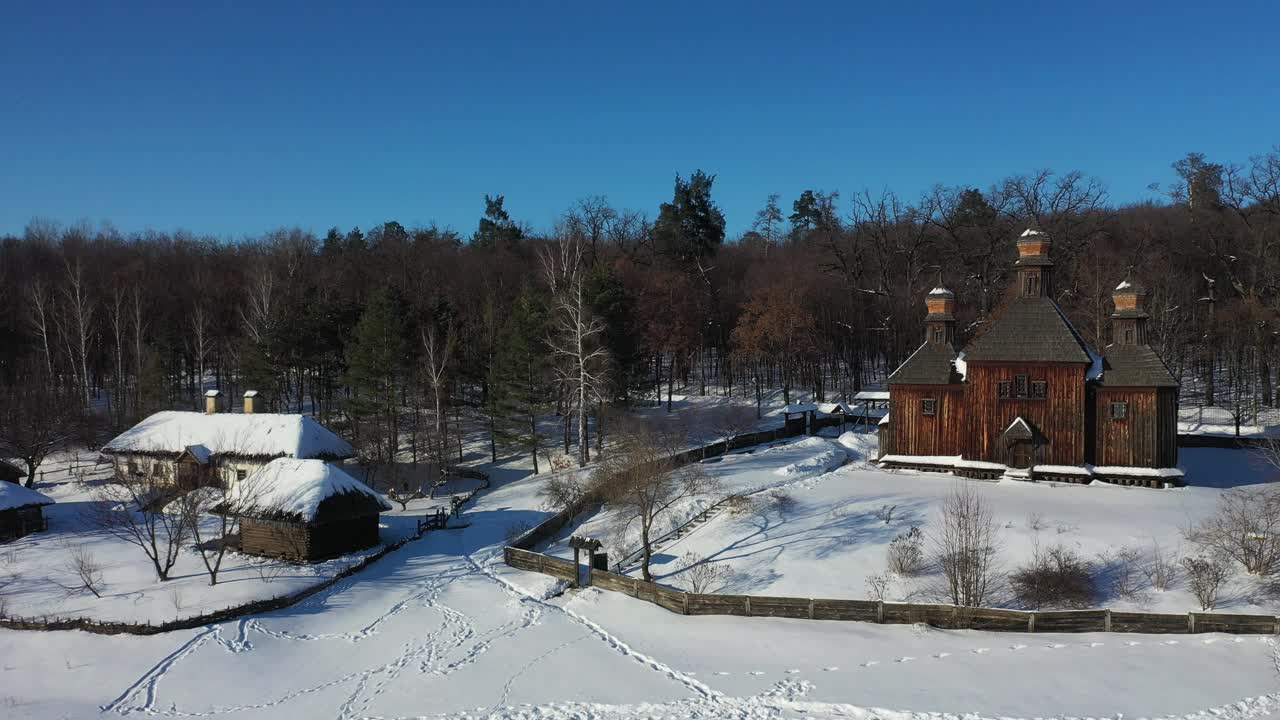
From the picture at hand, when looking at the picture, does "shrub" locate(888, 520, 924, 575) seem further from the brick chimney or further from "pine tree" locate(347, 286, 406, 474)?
the brick chimney

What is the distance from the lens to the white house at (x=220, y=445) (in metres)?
34.7

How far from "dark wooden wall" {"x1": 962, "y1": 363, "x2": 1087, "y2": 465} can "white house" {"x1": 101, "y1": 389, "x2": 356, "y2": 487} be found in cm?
2628

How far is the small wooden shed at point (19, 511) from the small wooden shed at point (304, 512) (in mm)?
7983

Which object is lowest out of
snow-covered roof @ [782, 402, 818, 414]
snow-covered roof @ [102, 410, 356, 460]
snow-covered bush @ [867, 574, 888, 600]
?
snow-covered bush @ [867, 574, 888, 600]

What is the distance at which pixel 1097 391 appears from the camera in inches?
1136

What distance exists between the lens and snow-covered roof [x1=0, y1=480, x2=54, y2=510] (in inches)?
1067

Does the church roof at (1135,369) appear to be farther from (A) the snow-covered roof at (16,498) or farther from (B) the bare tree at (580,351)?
(A) the snow-covered roof at (16,498)

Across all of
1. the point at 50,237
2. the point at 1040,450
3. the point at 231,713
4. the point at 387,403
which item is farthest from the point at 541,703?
the point at 50,237

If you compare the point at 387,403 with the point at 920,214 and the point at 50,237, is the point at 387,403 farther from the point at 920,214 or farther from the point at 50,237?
the point at 50,237

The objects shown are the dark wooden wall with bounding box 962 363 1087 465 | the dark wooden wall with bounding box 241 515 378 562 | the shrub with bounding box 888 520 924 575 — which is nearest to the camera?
the shrub with bounding box 888 520 924 575

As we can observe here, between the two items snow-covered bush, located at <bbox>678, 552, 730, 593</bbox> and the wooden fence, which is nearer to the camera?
the wooden fence

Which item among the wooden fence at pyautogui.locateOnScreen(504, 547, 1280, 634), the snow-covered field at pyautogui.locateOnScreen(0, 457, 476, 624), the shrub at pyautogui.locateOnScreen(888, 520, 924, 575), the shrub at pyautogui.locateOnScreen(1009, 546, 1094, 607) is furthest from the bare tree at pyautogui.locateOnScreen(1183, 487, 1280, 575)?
the snow-covered field at pyautogui.locateOnScreen(0, 457, 476, 624)

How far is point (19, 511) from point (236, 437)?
28.3ft

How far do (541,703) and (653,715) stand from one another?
2.07 meters
